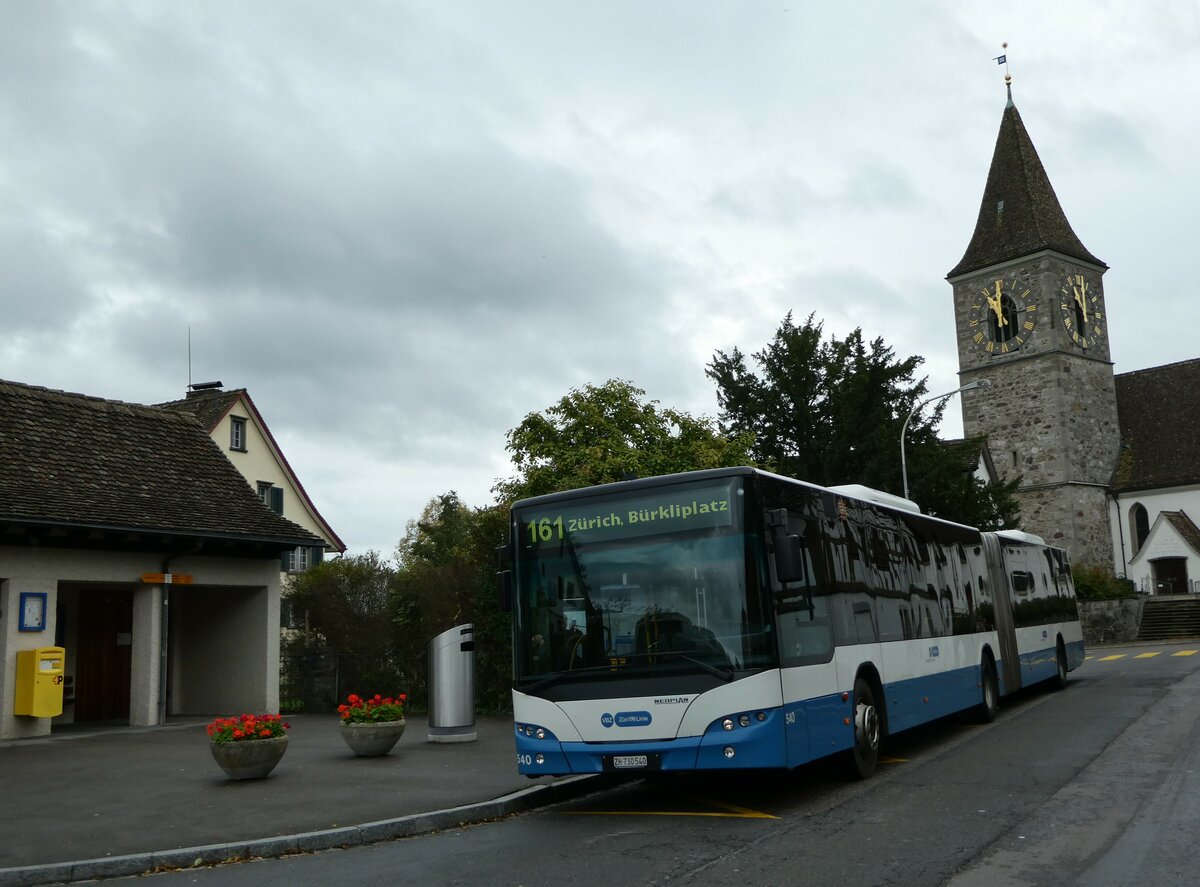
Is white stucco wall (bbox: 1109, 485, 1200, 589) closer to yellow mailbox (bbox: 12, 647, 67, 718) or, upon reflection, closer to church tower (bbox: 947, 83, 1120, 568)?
church tower (bbox: 947, 83, 1120, 568)

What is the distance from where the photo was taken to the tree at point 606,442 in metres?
24.2

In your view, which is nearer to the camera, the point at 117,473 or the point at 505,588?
the point at 505,588

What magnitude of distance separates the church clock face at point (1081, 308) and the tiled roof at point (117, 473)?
48.0 metres

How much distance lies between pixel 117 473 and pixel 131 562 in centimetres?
179

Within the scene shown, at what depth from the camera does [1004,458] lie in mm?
59406

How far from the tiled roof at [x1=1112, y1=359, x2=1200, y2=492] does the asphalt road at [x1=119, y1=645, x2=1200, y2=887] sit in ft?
166

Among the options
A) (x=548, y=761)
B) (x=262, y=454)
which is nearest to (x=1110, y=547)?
(x=262, y=454)

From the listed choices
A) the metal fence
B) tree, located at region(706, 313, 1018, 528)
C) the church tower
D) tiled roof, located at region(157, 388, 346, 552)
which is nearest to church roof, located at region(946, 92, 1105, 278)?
the church tower

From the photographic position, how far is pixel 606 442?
2422cm

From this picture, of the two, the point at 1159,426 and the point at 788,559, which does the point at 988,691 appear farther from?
the point at 1159,426

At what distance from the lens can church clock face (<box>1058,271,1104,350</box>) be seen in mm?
59531

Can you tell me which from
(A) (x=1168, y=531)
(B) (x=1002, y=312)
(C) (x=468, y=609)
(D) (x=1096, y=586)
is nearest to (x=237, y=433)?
(C) (x=468, y=609)

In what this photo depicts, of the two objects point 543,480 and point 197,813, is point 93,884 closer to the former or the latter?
point 197,813

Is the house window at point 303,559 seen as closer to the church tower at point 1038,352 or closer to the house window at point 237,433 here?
the house window at point 237,433
